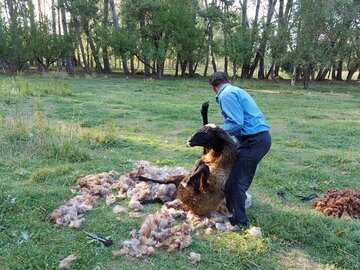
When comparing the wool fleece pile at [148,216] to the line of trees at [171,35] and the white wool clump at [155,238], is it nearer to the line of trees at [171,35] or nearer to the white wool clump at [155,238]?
the white wool clump at [155,238]

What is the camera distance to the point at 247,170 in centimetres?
437

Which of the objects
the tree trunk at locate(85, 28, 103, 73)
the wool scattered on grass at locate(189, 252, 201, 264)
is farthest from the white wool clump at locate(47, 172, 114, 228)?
the tree trunk at locate(85, 28, 103, 73)

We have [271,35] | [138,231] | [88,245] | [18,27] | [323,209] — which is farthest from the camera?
[18,27]

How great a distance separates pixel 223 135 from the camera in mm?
4250

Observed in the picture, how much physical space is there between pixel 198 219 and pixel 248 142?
120 centimetres

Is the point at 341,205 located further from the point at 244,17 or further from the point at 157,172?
the point at 244,17

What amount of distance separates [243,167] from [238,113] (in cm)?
70

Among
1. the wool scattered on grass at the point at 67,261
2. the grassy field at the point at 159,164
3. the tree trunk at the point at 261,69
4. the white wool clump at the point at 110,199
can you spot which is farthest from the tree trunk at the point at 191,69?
the wool scattered on grass at the point at 67,261

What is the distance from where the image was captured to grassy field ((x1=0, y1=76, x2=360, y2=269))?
3961mm

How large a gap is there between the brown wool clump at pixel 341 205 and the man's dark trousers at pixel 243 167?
1519 mm

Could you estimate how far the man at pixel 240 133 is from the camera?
4074 mm

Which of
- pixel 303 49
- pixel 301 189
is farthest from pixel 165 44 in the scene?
pixel 301 189

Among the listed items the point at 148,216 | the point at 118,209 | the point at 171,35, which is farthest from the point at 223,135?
the point at 171,35

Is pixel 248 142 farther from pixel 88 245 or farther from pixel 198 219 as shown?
pixel 88 245
